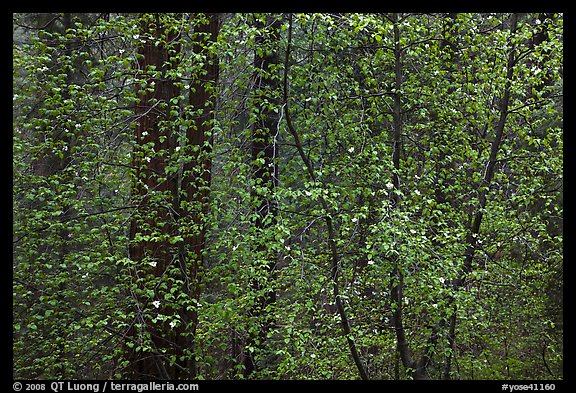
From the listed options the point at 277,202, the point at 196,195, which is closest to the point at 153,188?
the point at 196,195

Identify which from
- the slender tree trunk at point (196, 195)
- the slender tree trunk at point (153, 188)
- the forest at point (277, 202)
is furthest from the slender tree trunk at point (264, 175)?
the slender tree trunk at point (153, 188)

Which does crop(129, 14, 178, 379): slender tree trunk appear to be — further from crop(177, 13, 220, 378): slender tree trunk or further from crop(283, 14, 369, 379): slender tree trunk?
crop(283, 14, 369, 379): slender tree trunk

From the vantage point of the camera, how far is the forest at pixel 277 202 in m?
5.47

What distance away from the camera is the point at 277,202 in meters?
5.52

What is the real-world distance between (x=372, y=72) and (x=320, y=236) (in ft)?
6.85

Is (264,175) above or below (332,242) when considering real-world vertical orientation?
above

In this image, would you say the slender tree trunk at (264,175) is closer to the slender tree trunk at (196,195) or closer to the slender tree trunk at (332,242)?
the slender tree trunk at (332,242)

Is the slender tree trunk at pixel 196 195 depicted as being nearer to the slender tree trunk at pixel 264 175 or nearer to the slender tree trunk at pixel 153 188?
the slender tree trunk at pixel 153 188

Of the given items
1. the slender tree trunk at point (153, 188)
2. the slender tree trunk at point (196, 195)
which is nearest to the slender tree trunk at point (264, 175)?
the slender tree trunk at point (196, 195)

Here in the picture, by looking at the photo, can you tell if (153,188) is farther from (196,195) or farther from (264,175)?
(264,175)

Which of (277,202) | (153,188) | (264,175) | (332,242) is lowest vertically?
(332,242)

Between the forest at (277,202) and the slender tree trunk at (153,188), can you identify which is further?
the slender tree trunk at (153,188)

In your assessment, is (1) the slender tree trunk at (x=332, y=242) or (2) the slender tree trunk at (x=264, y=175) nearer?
(2) the slender tree trunk at (x=264, y=175)
